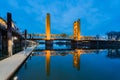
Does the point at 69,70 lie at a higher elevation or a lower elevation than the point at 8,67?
lower

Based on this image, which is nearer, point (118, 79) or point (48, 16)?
point (118, 79)

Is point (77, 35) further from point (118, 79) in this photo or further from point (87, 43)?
point (118, 79)

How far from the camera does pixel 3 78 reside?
10.6 metres

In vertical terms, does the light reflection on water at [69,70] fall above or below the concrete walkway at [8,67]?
below

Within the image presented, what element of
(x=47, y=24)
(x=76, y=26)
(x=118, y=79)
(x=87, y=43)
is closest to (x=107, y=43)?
(x=87, y=43)

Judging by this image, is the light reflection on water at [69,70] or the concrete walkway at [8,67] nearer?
the concrete walkway at [8,67]

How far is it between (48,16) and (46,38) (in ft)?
32.6

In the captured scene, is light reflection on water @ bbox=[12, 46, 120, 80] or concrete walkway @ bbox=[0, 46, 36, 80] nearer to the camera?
concrete walkway @ bbox=[0, 46, 36, 80]

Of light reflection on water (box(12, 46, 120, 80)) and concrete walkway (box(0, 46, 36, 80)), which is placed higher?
concrete walkway (box(0, 46, 36, 80))

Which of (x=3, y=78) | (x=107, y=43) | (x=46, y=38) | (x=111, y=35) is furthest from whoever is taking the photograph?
(x=111, y=35)

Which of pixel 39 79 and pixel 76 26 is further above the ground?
pixel 76 26

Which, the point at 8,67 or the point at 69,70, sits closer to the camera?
the point at 8,67

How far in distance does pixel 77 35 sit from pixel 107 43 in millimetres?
19540

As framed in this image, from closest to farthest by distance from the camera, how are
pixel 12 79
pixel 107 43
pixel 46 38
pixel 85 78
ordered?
1. pixel 12 79
2. pixel 85 78
3. pixel 46 38
4. pixel 107 43
